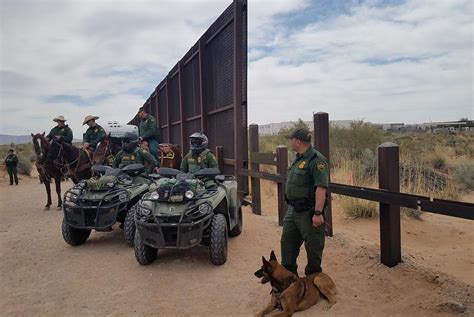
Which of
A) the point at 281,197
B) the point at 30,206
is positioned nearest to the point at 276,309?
the point at 281,197

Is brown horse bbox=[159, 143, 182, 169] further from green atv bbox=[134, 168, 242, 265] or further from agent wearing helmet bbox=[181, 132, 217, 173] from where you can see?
green atv bbox=[134, 168, 242, 265]

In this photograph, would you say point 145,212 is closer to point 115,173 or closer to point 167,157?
point 115,173

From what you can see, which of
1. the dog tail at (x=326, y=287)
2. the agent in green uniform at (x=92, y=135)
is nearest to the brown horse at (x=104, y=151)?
the agent in green uniform at (x=92, y=135)

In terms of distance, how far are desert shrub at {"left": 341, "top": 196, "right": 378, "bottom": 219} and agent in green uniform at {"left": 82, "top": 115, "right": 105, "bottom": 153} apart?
7270mm

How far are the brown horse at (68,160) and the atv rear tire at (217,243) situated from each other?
672 cm

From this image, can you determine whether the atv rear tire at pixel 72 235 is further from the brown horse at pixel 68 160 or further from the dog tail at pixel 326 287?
the dog tail at pixel 326 287

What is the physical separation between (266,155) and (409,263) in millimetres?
3957

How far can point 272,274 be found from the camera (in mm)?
3826

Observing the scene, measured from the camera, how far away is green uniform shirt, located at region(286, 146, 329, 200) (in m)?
4.19

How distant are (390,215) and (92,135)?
951cm

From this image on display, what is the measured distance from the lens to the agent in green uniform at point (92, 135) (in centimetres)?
1158

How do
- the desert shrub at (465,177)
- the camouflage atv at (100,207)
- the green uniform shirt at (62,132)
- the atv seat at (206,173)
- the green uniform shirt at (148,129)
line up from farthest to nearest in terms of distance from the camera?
the desert shrub at (465,177) < the green uniform shirt at (148,129) < the green uniform shirt at (62,132) < the camouflage atv at (100,207) < the atv seat at (206,173)

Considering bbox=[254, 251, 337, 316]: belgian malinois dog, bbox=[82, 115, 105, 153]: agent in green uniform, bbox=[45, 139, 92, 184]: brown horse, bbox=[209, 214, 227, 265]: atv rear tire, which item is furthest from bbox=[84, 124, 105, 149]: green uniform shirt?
bbox=[254, 251, 337, 316]: belgian malinois dog

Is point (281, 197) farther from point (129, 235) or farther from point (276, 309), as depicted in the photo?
point (276, 309)
